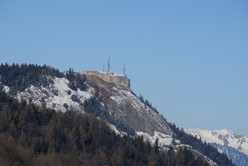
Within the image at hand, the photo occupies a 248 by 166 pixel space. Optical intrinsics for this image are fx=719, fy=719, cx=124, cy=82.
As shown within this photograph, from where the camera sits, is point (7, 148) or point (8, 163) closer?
point (8, 163)

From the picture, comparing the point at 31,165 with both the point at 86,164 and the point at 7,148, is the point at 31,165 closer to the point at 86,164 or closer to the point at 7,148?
the point at 7,148

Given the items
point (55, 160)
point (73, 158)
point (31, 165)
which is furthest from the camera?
point (73, 158)

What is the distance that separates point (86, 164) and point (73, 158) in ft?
15.7

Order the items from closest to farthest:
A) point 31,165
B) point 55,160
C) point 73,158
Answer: point 31,165 < point 55,160 < point 73,158

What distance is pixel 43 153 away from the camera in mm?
199500

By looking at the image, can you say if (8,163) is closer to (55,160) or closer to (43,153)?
(55,160)

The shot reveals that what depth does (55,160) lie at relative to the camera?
596 ft

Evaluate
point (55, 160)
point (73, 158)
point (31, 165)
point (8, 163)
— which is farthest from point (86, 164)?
point (8, 163)

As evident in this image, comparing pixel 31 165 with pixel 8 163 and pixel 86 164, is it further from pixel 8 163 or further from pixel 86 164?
pixel 86 164

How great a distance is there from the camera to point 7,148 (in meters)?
170

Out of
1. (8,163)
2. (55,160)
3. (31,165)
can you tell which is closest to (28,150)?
(55,160)

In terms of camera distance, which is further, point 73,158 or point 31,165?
point 73,158

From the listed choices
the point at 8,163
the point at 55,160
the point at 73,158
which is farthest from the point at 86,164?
the point at 8,163

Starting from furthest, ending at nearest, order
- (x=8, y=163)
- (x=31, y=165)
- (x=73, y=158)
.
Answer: (x=73, y=158) → (x=31, y=165) → (x=8, y=163)
